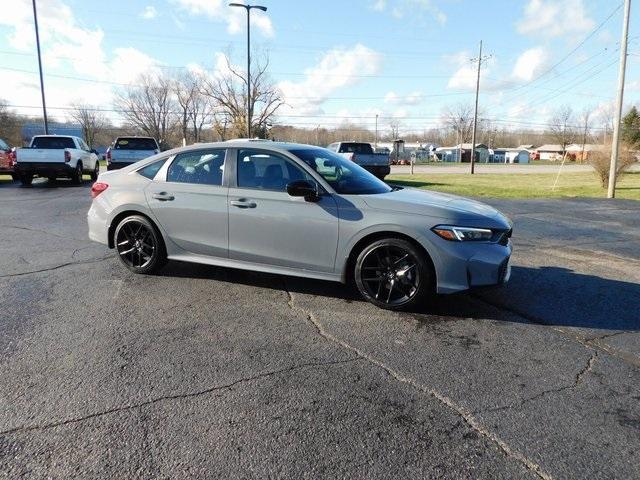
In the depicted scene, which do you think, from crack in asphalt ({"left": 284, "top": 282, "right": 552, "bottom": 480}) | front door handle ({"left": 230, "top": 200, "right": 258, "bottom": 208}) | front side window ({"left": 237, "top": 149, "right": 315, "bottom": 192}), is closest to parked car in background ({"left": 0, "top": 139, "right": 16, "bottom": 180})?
front side window ({"left": 237, "top": 149, "right": 315, "bottom": 192})

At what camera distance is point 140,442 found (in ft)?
7.99

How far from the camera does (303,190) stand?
4496 mm

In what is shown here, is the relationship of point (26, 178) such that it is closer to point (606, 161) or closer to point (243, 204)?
point (243, 204)

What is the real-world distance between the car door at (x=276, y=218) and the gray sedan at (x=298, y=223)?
1 centimetres

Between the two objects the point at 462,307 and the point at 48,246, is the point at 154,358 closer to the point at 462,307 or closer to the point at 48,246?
the point at 462,307

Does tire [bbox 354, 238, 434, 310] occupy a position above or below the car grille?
below

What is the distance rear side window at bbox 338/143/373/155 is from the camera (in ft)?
66.9

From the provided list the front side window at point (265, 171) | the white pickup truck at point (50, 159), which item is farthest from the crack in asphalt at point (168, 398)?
the white pickup truck at point (50, 159)

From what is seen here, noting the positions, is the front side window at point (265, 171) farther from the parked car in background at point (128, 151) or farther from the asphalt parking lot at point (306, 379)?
the parked car in background at point (128, 151)

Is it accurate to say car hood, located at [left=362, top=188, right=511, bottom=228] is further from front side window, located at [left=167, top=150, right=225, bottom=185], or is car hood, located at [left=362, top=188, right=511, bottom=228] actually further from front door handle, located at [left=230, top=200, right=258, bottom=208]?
front side window, located at [left=167, top=150, right=225, bottom=185]

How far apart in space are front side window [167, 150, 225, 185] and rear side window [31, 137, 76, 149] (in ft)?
49.3

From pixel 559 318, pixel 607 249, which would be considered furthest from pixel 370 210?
pixel 607 249

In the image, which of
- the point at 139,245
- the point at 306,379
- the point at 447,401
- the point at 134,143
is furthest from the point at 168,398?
the point at 134,143

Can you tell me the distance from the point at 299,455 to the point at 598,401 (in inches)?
74.0
